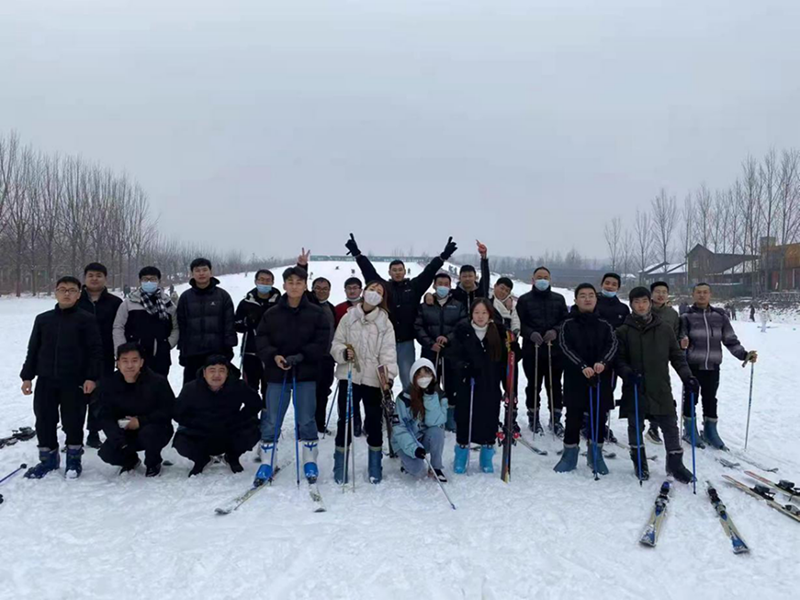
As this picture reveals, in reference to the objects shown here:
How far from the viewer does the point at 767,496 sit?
14.0 ft

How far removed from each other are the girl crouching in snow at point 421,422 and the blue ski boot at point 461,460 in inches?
10.0

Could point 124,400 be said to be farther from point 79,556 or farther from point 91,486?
point 79,556

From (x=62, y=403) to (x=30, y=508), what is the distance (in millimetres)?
1039

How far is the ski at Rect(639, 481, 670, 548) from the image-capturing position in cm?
352

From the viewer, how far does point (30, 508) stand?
13.1 feet

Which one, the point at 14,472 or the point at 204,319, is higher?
the point at 204,319

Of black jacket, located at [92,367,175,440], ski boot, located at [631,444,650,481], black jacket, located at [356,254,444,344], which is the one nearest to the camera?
black jacket, located at [92,367,175,440]

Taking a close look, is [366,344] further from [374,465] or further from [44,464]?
[44,464]

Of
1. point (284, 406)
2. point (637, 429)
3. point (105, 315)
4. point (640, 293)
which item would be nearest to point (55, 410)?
point (105, 315)

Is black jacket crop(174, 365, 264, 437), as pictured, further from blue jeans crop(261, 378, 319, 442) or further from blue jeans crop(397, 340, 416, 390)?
blue jeans crop(397, 340, 416, 390)

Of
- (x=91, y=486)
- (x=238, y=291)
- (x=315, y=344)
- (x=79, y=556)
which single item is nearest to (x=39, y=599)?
(x=79, y=556)

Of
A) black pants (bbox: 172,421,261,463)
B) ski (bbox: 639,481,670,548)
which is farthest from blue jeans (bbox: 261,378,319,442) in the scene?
ski (bbox: 639,481,670,548)

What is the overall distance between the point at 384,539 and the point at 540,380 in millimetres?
3510

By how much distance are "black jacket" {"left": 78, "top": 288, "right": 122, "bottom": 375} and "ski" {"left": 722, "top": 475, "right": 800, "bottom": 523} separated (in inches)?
247
